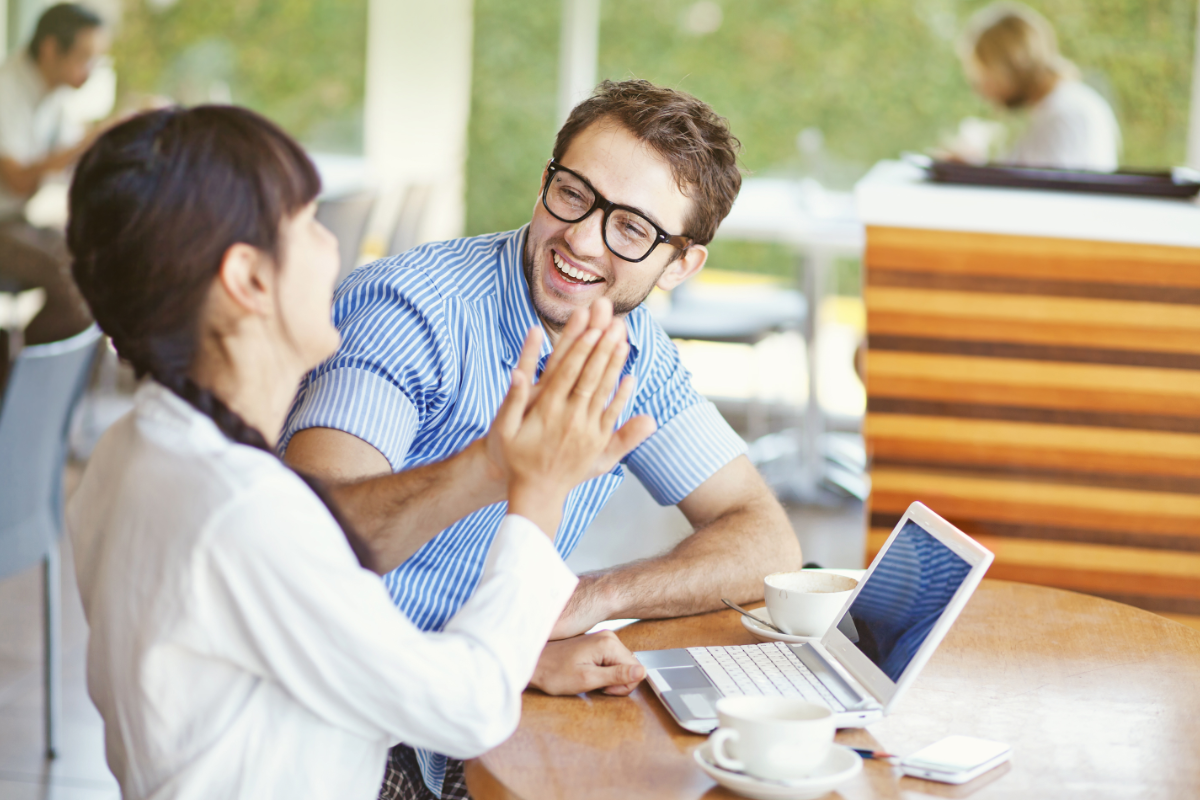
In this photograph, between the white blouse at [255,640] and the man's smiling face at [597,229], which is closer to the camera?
the white blouse at [255,640]

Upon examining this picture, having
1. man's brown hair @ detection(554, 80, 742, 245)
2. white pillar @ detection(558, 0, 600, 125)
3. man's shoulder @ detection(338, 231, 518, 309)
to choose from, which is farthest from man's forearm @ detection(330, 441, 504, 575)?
white pillar @ detection(558, 0, 600, 125)

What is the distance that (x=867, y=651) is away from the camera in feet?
3.95

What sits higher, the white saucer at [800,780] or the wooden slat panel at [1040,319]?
Answer: the wooden slat panel at [1040,319]

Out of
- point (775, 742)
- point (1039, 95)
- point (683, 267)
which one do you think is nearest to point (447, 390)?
point (683, 267)

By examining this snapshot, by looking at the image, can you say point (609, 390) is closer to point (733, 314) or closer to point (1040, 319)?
point (1040, 319)

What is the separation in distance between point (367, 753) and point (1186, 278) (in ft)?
6.51

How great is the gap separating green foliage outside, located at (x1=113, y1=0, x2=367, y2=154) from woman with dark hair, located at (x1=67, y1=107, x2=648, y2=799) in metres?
6.21

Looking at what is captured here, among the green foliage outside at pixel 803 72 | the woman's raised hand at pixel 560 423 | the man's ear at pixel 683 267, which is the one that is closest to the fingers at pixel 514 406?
the woman's raised hand at pixel 560 423

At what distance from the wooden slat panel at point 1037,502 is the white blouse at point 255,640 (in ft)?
5.51

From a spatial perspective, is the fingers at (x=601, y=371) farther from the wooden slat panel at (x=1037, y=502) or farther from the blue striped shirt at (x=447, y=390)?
the wooden slat panel at (x=1037, y=502)

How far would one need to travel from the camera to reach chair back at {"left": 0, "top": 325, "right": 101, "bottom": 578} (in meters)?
2.30

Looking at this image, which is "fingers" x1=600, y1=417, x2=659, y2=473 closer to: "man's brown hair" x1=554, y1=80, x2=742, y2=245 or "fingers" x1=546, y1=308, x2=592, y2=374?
"fingers" x1=546, y1=308, x2=592, y2=374

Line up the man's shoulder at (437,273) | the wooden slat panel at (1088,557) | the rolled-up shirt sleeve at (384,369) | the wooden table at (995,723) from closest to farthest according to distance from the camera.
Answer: the wooden table at (995,723) → the rolled-up shirt sleeve at (384,369) → the man's shoulder at (437,273) → the wooden slat panel at (1088,557)

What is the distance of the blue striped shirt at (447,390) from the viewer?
4.93ft
